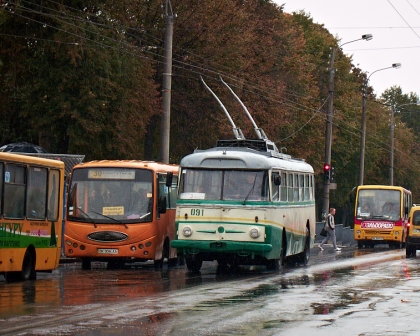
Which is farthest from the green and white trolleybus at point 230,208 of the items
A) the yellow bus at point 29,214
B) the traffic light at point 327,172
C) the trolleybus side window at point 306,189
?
the traffic light at point 327,172

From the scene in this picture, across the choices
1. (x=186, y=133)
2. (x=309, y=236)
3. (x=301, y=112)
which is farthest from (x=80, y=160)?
(x=301, y=112)

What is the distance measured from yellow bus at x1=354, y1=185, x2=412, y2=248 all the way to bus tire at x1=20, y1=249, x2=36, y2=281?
1146 inches

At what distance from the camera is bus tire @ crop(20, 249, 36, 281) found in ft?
64.7

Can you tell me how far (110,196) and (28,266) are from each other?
490 cm

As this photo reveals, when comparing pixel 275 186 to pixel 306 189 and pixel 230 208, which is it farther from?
pixel 306 189

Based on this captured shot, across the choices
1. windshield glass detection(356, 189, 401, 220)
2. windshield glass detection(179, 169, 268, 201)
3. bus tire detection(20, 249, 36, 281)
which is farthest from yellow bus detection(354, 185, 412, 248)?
bus tire detection(20, 249, 36, 281)

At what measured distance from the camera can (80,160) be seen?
89.4 feet

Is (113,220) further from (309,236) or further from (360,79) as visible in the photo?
(360,79)

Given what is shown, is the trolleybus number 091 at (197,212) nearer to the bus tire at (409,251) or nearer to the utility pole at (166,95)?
the utility pole at (166,95)

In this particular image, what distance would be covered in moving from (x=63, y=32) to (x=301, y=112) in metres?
26.5

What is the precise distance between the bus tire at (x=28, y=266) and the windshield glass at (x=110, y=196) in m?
4.31

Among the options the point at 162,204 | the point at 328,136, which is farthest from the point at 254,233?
the point at 328,136

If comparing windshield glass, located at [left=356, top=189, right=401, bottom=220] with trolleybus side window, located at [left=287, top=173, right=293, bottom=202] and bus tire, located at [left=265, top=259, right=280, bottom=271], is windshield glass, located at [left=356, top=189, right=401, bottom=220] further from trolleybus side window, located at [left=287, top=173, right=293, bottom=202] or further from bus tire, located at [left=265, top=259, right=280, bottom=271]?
bus tire, located at [left=265, top=259, right=280, bottom=271]

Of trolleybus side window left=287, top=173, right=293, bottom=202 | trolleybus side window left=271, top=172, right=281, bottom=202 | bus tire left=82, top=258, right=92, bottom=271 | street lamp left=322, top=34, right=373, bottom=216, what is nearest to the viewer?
trolleybus side window left=271, top=172, right=281, bottom=202
